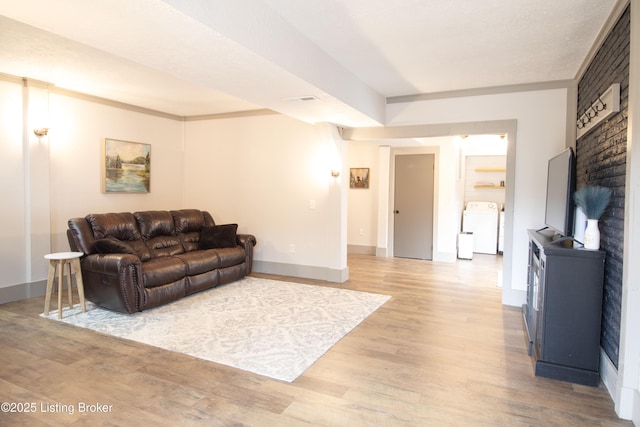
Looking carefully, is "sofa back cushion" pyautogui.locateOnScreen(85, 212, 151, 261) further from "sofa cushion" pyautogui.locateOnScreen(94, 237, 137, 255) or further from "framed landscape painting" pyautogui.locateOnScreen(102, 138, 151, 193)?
"framed landscape painting" pyautogui.locateOnScreen(102, 138, 151, 193)

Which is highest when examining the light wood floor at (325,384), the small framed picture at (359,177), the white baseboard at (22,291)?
the small framed picture at (359,177)

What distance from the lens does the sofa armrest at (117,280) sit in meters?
3.83

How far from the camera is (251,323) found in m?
3.72

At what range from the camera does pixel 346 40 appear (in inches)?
128

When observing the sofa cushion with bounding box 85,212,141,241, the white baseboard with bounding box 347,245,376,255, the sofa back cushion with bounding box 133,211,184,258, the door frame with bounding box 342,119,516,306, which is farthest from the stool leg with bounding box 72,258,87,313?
the white baseboard with bounding box 347,245,376,255

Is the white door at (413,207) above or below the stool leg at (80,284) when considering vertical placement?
above

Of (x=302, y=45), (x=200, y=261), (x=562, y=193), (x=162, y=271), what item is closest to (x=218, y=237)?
(x=200, y=261)

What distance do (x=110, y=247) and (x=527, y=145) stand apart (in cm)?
493

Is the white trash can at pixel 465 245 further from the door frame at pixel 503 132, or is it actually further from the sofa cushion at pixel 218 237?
the sofa cushion at pixel 218 237

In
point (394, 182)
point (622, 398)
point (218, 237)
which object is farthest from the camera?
point (394, 182)

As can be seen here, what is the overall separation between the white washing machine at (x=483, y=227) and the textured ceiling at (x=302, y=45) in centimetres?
409

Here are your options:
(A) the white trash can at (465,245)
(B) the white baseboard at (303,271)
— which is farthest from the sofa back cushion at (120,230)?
(A) the white trash can at (465,245)

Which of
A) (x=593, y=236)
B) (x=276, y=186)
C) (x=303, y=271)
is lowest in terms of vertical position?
(x=303, y=271)

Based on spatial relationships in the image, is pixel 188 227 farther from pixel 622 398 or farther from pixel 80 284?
pixel 622 398
